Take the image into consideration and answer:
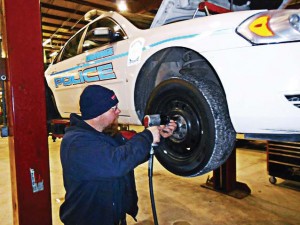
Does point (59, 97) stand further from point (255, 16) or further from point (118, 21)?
point (255, 16)

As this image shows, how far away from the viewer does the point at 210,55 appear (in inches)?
55.3

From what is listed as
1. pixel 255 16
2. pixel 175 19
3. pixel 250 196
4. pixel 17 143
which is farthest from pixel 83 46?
pixel 250 196

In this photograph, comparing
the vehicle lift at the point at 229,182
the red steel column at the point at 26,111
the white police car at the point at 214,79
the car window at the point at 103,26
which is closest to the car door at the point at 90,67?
the car window at the point at 103,26

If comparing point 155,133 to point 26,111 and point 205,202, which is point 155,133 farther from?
point 205,202

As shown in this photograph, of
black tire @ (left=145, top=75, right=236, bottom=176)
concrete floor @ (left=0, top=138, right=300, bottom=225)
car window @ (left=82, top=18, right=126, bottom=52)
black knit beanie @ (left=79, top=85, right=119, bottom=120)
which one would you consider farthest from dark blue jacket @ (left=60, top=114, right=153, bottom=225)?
concrete floor @ (left=0, top=138, right=300, bottom=225)

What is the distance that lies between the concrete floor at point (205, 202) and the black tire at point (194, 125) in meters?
1.75

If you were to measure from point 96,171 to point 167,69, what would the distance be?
Answer: 88 centimetres

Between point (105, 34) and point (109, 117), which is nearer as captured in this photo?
point (109, 117)

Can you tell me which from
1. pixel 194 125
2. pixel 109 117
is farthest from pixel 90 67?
pixel 194 125

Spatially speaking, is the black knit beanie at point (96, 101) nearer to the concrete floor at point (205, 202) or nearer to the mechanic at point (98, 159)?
the mechanic at point (98, 159)

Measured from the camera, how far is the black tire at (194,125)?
1374mm

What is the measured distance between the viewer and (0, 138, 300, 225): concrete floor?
305 cm

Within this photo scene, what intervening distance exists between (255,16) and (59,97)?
2.65 metres

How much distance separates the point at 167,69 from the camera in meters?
1.88
